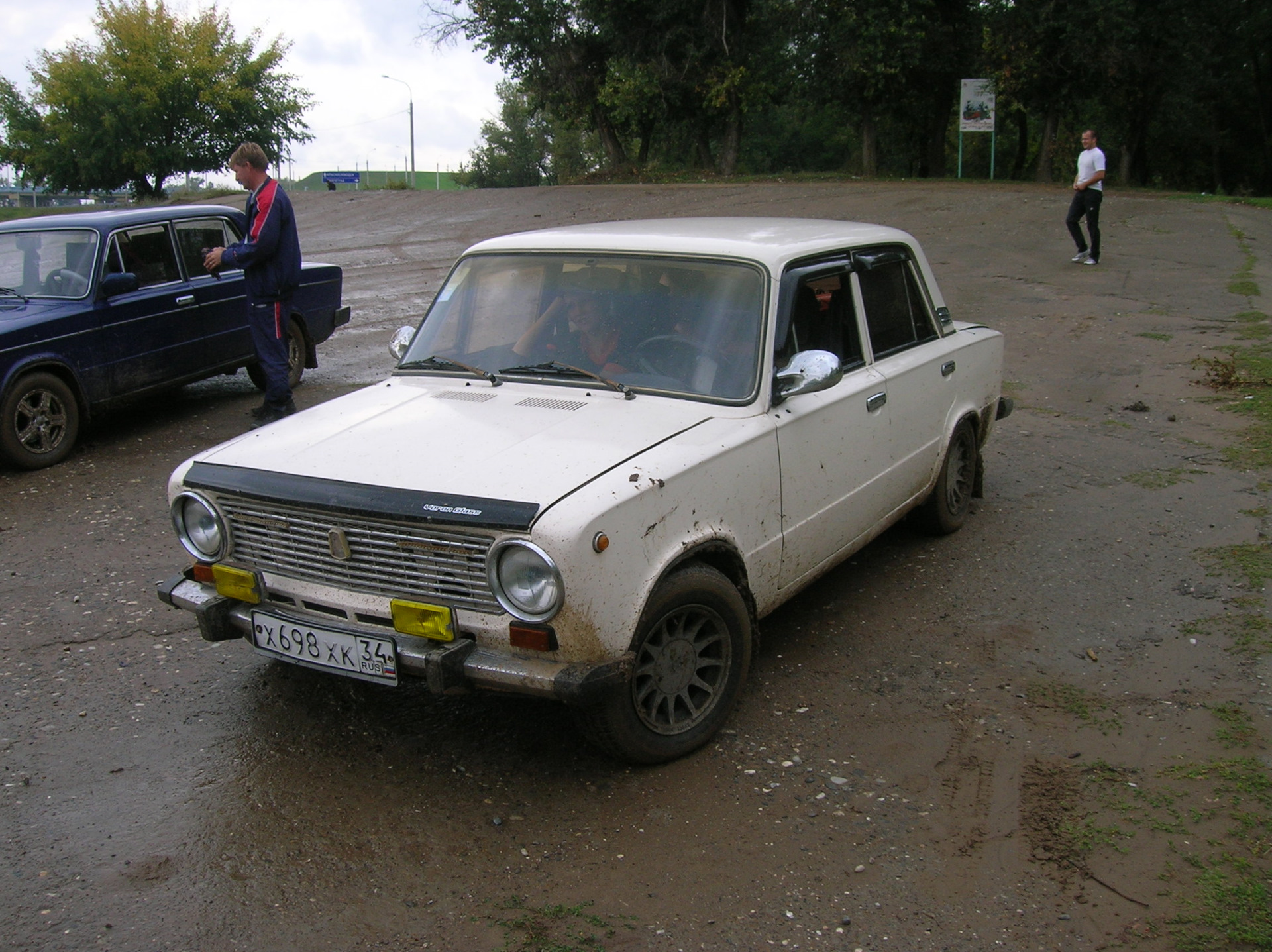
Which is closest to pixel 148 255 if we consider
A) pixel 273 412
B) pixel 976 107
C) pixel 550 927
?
pixel 273 412

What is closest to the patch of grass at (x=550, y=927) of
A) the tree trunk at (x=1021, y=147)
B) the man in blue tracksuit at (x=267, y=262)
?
the man in blue tracksuit at (x=267, y=262)

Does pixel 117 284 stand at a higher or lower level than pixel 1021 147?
lower

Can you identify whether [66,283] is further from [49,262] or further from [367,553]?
[367,553]

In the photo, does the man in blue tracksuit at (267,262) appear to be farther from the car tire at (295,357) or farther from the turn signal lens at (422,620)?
the turn signal lens at (422,620)

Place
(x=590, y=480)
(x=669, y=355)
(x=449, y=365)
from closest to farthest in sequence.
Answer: (x=590, y=480) < (x=669, y=355) < (x=449, y=365)

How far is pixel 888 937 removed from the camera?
287 centimetres

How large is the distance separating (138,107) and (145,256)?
1617 inches

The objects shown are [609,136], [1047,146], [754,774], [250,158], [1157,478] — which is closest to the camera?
[754,774]

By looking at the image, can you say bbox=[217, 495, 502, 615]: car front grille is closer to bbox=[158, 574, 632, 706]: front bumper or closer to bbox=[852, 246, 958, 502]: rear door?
bbox=[158, 574, 632, 706]: front bumper

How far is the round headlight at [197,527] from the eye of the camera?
3.87 m

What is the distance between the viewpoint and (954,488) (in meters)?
6.02

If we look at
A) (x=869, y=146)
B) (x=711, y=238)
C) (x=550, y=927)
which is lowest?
(x=550, y=927)

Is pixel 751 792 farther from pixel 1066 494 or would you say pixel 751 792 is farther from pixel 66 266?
pixel 66 266

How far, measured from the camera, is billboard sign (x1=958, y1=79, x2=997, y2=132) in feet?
96.5
